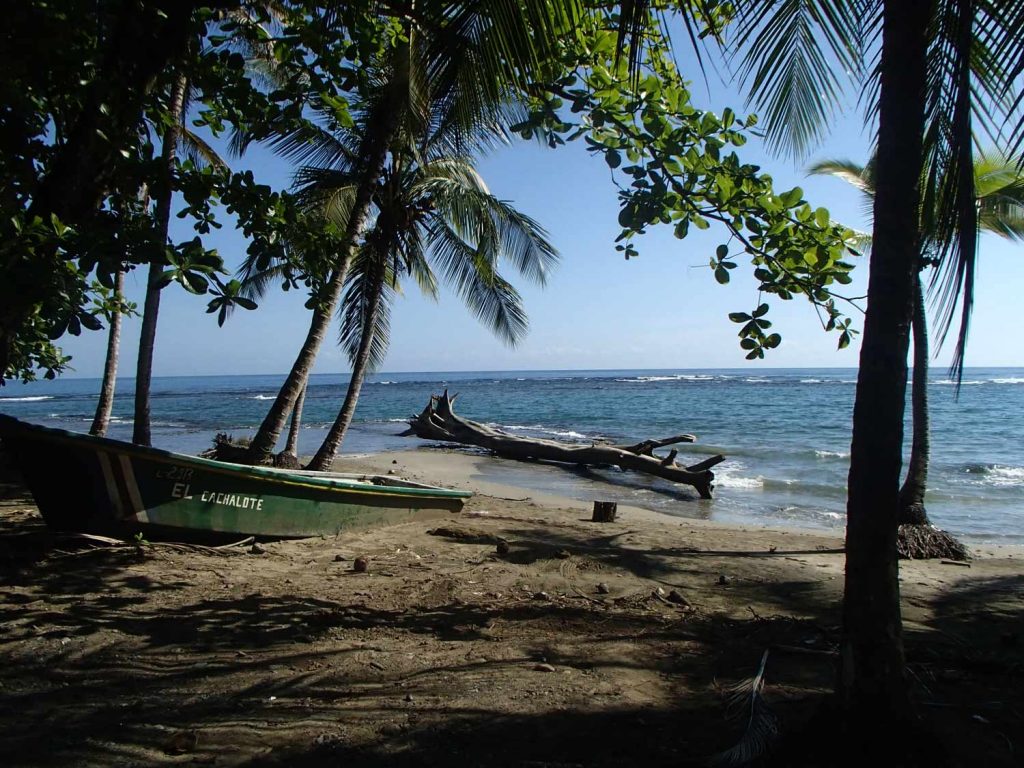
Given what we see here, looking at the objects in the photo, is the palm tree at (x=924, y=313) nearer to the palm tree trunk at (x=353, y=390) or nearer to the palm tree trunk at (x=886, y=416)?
the palm tree trunk at (x=886, y=416)

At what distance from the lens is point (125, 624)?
3902 millimetres

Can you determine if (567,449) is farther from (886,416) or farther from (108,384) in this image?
(886,416)

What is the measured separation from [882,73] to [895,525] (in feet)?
5.71

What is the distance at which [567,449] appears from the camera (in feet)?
54.3

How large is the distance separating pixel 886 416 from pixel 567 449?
1414cm

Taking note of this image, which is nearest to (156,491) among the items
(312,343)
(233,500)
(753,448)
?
(233,500)

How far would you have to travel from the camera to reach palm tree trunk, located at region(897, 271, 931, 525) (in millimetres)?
7828

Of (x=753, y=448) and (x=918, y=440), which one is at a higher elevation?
(x=918, y=440)

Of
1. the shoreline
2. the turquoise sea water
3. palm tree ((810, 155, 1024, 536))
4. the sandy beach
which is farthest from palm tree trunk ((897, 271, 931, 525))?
the turquoise sea water

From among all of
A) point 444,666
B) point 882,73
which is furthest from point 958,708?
point 882,73

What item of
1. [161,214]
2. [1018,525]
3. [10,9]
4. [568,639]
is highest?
[10,9]

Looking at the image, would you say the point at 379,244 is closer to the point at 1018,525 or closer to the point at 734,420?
the point at 1018,525

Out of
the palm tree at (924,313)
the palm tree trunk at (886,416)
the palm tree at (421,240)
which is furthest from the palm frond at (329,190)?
the palm tree trunk at (886,416)

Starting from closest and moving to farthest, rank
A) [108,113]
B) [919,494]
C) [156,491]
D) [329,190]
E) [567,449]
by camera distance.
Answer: [108,113] < [156,491] < [919,494] < [329,190] < [567,449]
